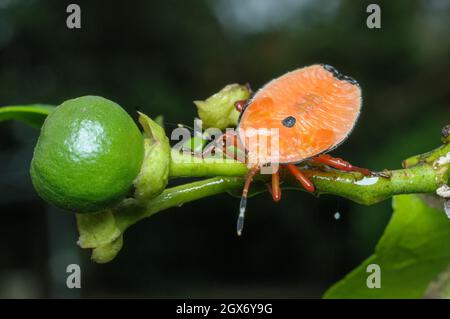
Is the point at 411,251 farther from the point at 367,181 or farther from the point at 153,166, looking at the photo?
the point at 153,166

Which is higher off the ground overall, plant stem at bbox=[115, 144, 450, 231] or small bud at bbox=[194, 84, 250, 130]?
small bud at bbox=[194, 84, 250, 130]

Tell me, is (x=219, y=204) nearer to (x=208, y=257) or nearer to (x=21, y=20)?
(x=208, y=257)

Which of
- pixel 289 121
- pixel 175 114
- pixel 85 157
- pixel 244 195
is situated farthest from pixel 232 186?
pixel 175 114

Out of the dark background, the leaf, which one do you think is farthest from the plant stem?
the dark background

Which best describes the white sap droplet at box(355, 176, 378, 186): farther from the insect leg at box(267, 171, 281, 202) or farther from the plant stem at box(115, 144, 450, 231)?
the insect leg at box(267, 171, 281, 202)

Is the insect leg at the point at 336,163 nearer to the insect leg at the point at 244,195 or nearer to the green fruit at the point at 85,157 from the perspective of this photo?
the insect leg at the point at 244,195
